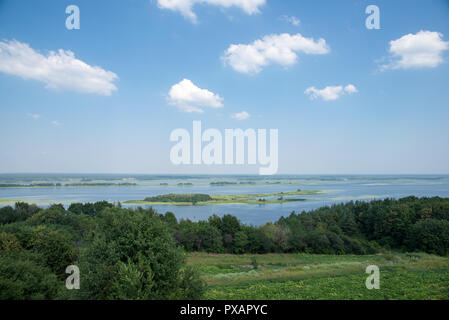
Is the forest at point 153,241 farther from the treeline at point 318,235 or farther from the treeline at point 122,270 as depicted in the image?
the treeline at point 318,235

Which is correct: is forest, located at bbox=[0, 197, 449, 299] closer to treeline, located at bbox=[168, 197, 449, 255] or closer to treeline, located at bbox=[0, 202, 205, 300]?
treeline, located at bbox=[0, 202, 205, 300]

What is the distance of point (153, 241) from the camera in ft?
24.1

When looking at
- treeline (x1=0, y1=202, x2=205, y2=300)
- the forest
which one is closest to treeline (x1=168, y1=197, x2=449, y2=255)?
the forest

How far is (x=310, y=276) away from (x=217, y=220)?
2083 cm

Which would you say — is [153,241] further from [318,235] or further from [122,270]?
[318,235]

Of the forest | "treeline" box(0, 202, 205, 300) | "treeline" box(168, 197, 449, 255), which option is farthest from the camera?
"treeline" box(168, 197, 449, 255)

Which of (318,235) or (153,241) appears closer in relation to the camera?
(153,241)

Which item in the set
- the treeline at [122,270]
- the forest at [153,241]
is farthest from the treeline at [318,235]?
the treeline at [122,270]

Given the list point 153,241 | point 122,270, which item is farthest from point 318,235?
point 122,270

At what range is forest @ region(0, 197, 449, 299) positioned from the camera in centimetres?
674

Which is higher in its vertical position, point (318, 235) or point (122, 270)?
point (122, 270)

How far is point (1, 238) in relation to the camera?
17672 millimetres
